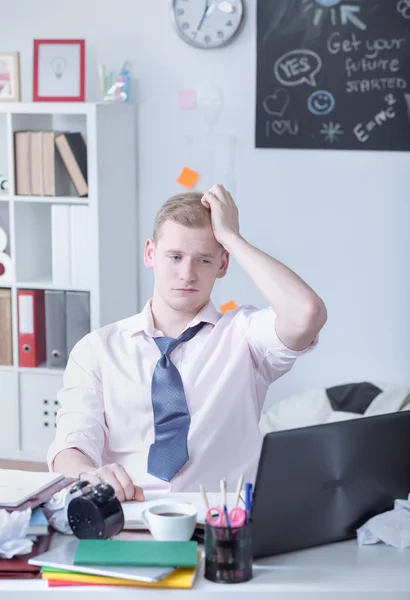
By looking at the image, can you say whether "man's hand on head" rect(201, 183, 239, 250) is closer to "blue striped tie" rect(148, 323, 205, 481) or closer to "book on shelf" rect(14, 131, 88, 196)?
"blue striped tie" rect(148, 323, 205, 481)

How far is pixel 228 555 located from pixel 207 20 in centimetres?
290

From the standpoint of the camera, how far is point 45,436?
404 centimetres

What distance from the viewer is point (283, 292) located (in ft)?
5.89

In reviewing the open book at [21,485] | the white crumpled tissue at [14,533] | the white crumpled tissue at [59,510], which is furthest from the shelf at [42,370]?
the white crumpled tissue at [14,533]

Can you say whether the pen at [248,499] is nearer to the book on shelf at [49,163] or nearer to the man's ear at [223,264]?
the man's ear at [223,264]

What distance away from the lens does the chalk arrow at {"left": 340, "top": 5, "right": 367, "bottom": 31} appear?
368 centimetres

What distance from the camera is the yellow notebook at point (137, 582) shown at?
1314mm

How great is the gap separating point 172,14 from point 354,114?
2.81ft

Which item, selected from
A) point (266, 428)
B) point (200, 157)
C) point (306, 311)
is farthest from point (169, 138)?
point (306, 311)

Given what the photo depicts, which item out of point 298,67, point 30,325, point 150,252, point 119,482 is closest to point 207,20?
point 298,67

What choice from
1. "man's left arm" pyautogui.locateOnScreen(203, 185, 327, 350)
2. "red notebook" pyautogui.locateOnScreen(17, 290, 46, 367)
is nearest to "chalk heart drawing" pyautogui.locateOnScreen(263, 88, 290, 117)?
"red notebook" pyautogui.locateOnScreen(17, 290, 46, 367)

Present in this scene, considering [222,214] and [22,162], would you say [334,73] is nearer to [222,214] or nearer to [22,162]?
[22,162]

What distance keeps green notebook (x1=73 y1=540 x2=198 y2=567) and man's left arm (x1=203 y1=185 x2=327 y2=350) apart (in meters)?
0.54

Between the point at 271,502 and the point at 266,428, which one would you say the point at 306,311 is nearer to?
the point at 271,502
